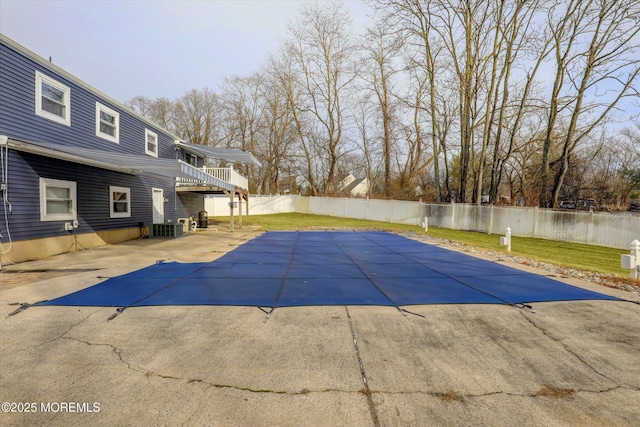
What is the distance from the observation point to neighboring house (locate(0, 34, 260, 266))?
290 inches

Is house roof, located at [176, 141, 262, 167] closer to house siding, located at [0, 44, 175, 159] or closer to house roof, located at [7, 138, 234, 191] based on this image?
house siding, located at [0, 44, 175, 159]

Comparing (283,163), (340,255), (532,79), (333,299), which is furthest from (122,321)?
(283,163)

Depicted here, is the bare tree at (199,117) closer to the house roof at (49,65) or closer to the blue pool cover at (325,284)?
the house roof at (49,65)

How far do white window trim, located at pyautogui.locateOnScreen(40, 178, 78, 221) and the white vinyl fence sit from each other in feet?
59.4

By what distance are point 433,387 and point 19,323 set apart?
4872mm

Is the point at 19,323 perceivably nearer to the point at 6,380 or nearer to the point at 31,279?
the point at 6,380

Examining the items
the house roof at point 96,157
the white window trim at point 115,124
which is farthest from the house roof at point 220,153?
the house roof at point 96,157

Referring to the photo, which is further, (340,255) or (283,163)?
(283,163)

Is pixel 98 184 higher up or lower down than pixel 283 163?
lower down

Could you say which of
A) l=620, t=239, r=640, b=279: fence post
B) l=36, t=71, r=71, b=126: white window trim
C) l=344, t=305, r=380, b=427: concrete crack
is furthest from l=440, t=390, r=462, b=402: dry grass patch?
l=36, t=71, r=71, b=126: white window trim

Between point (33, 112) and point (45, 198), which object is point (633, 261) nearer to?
point (45, 198)

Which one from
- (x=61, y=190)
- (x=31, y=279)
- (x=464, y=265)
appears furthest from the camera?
(x=61, y=190)

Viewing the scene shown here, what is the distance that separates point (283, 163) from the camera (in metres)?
38.1

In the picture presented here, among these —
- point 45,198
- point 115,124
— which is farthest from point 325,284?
point 115,124
